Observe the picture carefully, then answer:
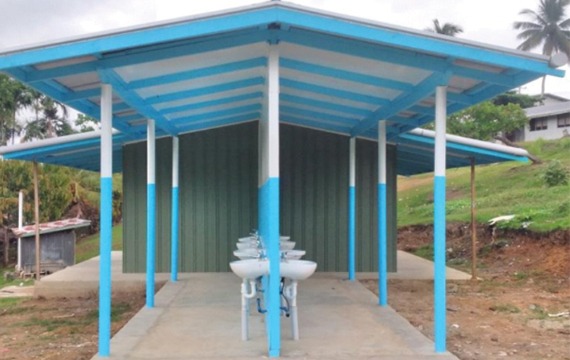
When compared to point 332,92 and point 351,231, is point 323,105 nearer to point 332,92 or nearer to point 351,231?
point 332,92

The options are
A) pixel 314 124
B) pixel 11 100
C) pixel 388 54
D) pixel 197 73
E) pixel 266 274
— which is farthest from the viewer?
pixel 11 100

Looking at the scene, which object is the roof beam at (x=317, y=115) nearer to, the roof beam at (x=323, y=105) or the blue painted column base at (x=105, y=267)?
the roof beam at (x=323, y=105)

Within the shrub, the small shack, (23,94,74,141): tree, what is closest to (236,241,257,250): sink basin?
the small shack

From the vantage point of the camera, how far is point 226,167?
11.7 metres

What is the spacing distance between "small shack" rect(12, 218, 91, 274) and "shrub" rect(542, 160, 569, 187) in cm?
1435

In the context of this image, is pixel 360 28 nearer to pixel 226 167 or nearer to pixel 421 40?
pixel 421 40

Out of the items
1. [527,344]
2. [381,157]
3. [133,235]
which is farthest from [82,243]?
[527,344]

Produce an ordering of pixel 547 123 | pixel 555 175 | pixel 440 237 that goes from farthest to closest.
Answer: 1. pixel 547 123
2. pixel 555 175
3. pixel 440 237

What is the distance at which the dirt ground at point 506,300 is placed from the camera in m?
6.73

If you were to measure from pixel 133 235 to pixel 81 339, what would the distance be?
4.39 meters

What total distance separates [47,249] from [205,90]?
892cm

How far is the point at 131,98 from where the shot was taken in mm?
6582

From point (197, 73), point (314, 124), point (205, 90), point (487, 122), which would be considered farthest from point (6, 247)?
point (487, 122)

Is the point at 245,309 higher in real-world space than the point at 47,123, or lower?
lower
